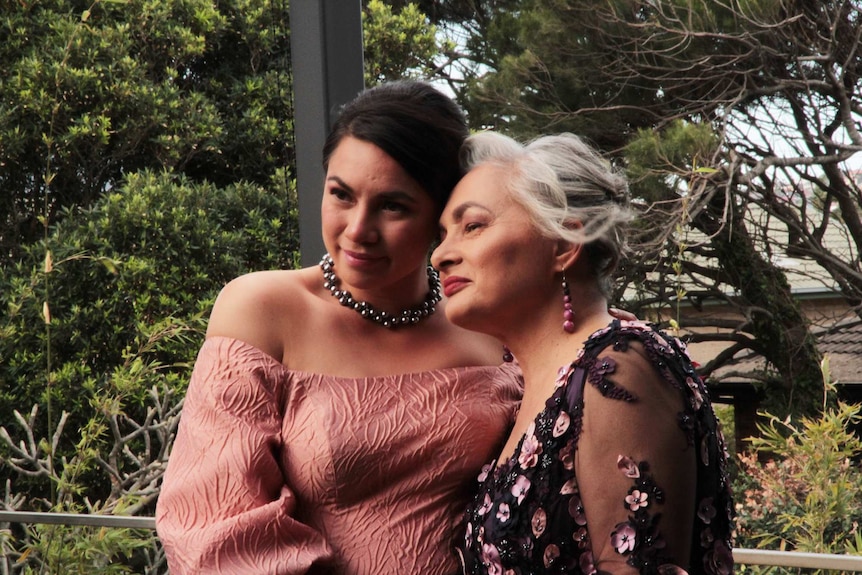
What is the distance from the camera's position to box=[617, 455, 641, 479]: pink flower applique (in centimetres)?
140

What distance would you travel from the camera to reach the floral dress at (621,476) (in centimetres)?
141

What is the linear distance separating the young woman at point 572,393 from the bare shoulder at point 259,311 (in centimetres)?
27

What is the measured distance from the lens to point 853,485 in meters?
3.35

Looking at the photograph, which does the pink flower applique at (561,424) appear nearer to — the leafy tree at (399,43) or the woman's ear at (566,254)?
the woman's ear at (566,254)

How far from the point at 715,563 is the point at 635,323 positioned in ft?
1.16

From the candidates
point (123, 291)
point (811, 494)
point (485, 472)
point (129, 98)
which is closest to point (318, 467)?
point (485, 472)

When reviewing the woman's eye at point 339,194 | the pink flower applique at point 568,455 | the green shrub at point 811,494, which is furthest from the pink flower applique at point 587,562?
the green shrub at point 811,494

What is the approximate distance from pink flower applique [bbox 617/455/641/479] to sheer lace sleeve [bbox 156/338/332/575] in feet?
1.67

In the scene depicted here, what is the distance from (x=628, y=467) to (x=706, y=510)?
0.53ft

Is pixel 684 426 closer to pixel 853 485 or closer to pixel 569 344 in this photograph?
pixel 569 344

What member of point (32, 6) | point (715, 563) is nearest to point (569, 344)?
point (715, 563)

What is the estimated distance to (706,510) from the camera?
1.49m

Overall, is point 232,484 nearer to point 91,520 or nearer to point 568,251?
point 568,251

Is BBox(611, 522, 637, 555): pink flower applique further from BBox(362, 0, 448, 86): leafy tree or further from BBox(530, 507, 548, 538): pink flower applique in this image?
BBox(362, 0, 448, 86): leafy tree
